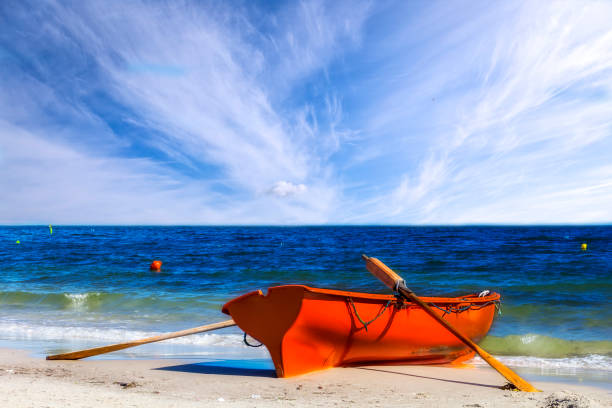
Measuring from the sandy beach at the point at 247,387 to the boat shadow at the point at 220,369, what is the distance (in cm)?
2

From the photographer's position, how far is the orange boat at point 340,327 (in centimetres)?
569

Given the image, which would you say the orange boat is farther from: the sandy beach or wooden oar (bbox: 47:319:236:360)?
wooden oar (bbox: 47:319:236:360)

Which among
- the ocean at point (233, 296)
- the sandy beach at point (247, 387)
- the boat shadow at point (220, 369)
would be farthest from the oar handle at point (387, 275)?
the ocean at point (233, 296)

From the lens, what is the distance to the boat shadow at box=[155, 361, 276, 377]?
246 inches

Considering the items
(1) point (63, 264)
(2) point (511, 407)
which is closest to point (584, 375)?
A: (2) point (511, 407)

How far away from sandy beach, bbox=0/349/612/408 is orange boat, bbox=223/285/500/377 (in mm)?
222

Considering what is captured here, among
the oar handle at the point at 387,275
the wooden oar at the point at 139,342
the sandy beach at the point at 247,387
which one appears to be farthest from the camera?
the wooden oar at the point at 139,342

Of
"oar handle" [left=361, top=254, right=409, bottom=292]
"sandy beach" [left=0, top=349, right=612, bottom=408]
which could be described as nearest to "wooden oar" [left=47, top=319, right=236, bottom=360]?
"sandy beach" [left=0, top=349, right=612, bottom=408]

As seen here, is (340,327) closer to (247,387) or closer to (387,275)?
(387,275)

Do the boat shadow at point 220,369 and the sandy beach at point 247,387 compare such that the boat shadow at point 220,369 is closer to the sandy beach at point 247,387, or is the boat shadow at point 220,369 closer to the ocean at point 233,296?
the sandy beach at point 247,387

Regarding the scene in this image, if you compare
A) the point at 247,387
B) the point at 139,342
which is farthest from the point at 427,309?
the point at 139,342

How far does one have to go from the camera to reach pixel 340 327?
5969 mm

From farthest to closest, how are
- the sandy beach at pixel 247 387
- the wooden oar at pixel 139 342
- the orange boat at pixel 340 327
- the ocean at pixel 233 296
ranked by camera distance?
the ocean at pixel 233 296 → the wooden oar at pixel 139 342 → the orange boat at pixel 340 327 → the sandy beach at pixel 247 387

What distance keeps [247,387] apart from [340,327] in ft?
4.87
